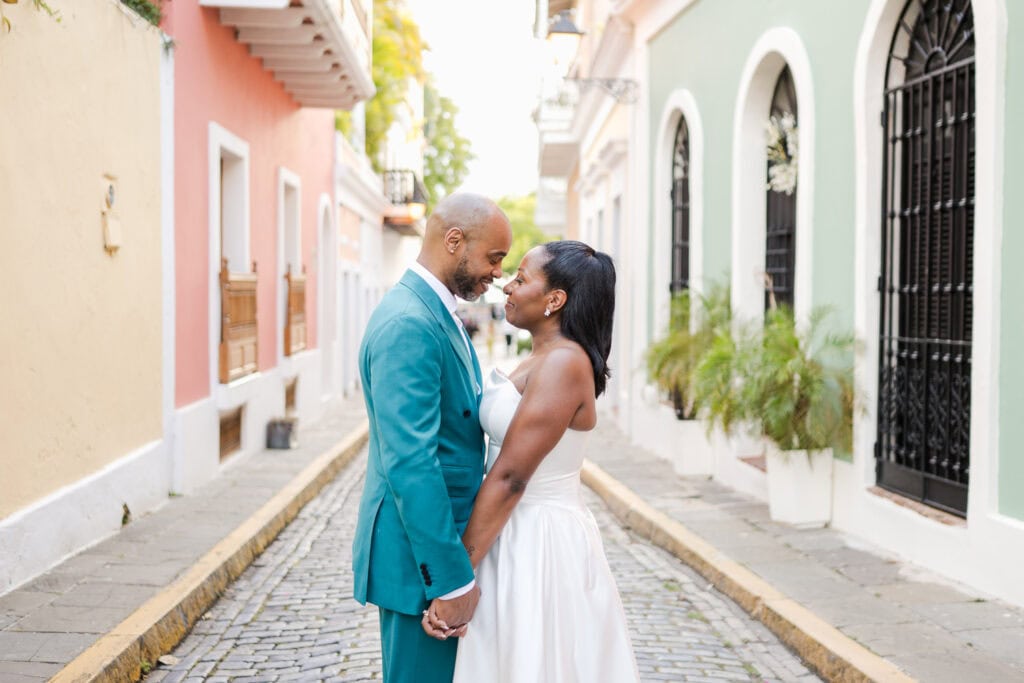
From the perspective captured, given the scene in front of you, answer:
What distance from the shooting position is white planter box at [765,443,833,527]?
26.5 feet

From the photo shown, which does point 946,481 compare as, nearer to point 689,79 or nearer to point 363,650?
point 363,650

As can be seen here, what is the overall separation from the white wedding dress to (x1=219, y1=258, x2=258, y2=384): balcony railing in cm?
782

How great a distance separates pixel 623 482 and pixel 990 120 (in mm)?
5368

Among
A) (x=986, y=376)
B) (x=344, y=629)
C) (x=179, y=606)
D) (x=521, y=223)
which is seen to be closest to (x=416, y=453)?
(x=344, y=629)

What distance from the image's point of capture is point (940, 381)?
6.89 meters

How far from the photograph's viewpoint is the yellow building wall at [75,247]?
6.12 meters

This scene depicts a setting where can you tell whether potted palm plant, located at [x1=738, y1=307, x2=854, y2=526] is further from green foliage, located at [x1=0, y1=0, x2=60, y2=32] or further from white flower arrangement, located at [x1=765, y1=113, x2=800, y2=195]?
green foliage, located at [x1=0, y1=0, x2=60, y2=32]

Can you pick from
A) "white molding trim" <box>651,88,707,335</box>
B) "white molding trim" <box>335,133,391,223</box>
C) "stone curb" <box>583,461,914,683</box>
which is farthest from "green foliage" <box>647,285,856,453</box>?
"white molding trim" <box>335,133,391,223</box>

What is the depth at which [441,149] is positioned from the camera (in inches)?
1688

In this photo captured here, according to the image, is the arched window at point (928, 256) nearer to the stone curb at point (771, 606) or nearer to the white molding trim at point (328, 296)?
the stone curb at point (771, 606)

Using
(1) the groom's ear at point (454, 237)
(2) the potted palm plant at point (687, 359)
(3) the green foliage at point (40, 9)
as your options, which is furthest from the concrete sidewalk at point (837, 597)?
(3) the green foliage at point (40, 9)

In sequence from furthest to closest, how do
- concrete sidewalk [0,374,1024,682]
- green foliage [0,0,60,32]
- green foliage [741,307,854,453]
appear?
green foliage [741,307,854,453], green foliage [0,0,60,32], concrete sidewalk [0,374,1024,682]

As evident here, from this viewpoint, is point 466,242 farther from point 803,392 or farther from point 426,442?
point 803,392

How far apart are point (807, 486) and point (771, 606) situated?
2.29 metres
